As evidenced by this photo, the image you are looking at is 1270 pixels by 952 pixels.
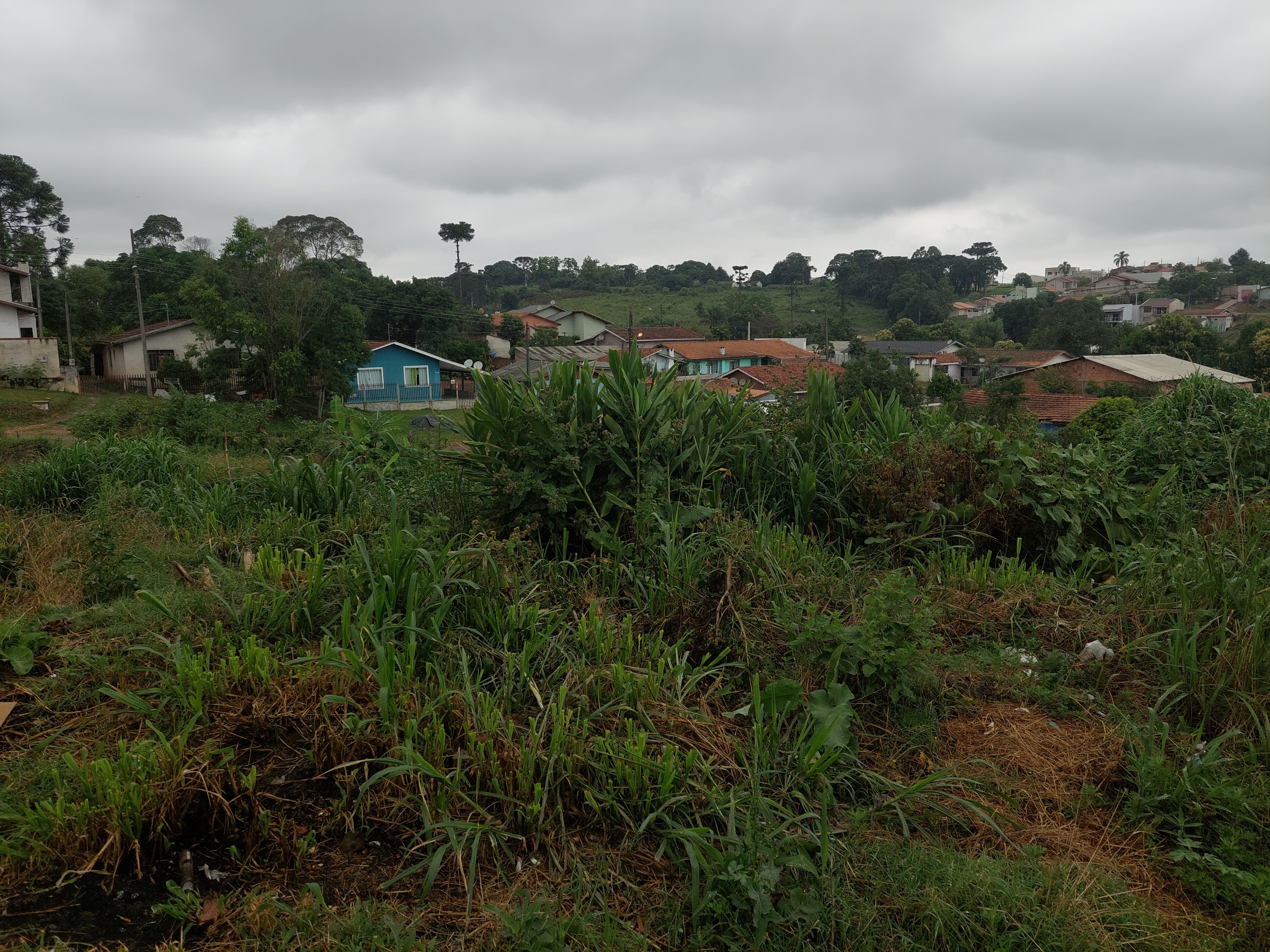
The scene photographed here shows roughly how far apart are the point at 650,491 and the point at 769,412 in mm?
1616

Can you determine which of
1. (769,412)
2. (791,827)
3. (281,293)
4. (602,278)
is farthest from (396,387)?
(602,278)

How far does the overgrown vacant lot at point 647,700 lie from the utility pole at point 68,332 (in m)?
38.7

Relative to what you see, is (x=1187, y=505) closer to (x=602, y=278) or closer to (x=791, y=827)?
(x=791, y=827)

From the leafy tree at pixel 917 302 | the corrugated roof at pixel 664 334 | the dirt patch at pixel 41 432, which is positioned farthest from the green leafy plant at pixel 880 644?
the leafy tree at pixel 917 302

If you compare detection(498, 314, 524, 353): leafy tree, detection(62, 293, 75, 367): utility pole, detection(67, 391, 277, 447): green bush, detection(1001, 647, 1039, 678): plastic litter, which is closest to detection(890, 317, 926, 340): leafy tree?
detection(498, 314, 524, 353): leafy tree

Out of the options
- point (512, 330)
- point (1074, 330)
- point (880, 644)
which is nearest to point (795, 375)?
point (880, 644)

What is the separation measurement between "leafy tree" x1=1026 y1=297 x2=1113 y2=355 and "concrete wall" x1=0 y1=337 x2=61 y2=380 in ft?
163

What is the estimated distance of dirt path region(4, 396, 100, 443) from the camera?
50.2ft

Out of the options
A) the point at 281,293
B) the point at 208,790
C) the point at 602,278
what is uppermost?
the point at 602,278

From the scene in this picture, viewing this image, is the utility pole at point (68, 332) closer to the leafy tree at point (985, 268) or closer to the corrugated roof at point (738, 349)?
the corrugated roof at point (738, 349)

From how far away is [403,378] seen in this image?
38.4 m

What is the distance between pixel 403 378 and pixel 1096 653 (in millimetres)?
37994

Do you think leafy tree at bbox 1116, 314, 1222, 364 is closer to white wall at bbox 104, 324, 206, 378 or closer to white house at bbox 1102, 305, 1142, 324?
white house at bbox 1102, 305, 1142, 324

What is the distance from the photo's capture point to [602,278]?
314ft
